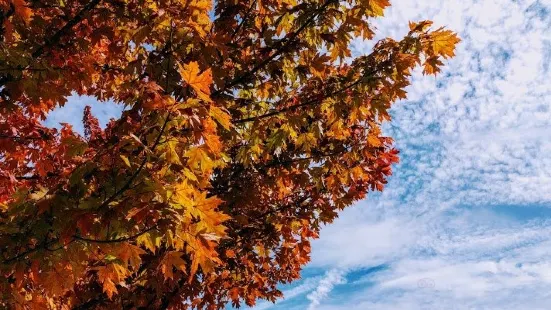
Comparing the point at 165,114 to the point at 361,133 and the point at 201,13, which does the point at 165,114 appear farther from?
the point at 361,133

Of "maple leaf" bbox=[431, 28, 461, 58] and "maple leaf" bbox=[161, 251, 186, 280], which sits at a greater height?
"maple leaf" bbox=[431, 28, 461, 58]

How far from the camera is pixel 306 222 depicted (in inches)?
327

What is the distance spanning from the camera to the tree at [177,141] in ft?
10.3

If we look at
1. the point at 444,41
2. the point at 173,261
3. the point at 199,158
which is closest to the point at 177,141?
the point at 199,158

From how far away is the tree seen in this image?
3.13 m

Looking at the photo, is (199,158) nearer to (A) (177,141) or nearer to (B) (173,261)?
(A) (177,141)

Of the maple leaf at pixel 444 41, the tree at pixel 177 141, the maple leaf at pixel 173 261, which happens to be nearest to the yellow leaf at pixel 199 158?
the tree at pixel 177 141

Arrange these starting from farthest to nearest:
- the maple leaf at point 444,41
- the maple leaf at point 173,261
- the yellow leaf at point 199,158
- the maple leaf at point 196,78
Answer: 1. the maple leaf at point 444,41
2. the maple leaf at point 173,261
3. the yellow leaf at point 199,158
4. the maple leaf at point 196,78

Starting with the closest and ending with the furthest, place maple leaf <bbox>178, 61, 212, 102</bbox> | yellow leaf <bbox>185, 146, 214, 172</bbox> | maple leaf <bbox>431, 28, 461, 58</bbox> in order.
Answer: maple leaf <bbox>178, 61, 212, 102</bbox> → yellow leaf <bbox>185, 146, 214, 172</bbox> → maple leaf <bbox>431, 28, 461, 58</bbox>

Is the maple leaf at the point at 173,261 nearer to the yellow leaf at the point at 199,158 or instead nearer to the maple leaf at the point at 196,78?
the yellow leaf at the point at 199,158

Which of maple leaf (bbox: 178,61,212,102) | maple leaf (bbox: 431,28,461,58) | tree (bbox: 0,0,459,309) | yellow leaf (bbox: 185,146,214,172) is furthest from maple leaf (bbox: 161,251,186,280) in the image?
maple leaf (bbox: 431,28,461,58)

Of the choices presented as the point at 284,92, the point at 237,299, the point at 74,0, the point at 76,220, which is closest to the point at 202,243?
the point at 76,220

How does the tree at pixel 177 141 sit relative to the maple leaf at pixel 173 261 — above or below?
above

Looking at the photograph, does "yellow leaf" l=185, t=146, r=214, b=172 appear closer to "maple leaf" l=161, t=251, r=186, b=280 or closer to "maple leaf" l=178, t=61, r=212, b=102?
"maple leaf" l=178, t=61, r=212, b=102
